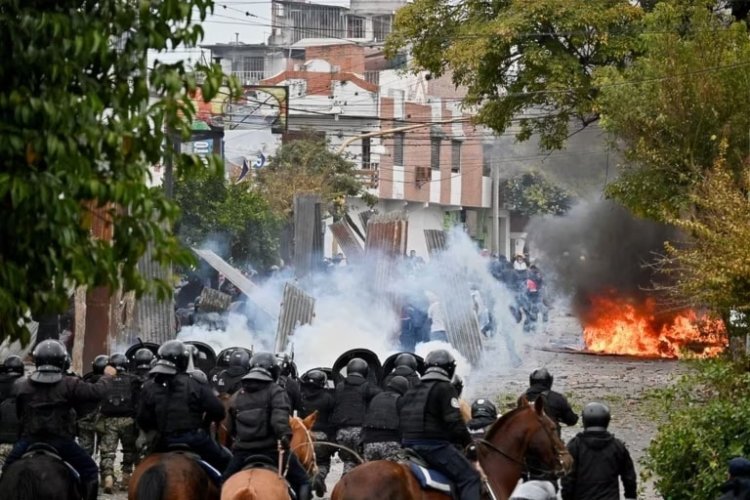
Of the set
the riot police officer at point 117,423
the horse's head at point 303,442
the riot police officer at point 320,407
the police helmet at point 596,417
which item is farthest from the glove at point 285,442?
the riot police officer at point 117,423

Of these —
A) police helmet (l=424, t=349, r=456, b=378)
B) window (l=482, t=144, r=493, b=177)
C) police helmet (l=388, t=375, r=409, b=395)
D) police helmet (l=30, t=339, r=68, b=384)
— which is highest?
police helmet (l=424, t=349, r=456, b=378)

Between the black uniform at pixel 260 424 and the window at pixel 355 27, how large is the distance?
74667 millimetres

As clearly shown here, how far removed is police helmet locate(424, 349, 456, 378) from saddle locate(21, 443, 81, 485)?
2.76m

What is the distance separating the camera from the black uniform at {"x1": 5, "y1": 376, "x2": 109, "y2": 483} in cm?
1230

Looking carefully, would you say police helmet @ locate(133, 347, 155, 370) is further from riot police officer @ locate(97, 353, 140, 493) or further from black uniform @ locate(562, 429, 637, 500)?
black uniform @ locate(562, 429, 637, 500)

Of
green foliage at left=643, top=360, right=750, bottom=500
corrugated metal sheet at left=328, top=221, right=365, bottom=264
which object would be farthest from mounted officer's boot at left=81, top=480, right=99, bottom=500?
corrugated metal sheet at left=328, top=221, right=365, bottom=264

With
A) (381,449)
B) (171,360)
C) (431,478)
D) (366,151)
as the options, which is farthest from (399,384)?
(366,151)

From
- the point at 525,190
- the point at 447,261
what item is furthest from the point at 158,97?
the point at 525,190

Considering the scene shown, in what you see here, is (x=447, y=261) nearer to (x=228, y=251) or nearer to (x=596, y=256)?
(x=596, y=256)

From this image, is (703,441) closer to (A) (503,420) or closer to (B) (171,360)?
(A) (503,420)

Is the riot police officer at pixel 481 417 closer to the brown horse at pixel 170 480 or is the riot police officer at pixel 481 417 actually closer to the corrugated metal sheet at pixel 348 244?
the brown horse at pixel 170 480

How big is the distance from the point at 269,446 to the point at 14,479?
196 cm

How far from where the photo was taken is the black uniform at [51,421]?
484 inches

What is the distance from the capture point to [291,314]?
28.0 meters
